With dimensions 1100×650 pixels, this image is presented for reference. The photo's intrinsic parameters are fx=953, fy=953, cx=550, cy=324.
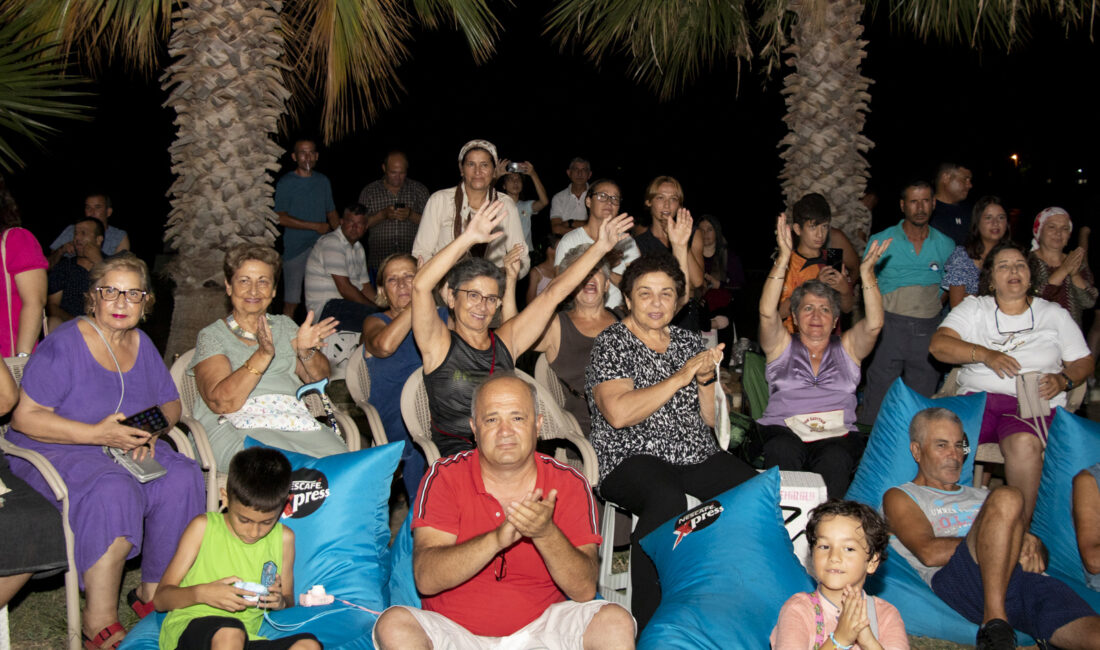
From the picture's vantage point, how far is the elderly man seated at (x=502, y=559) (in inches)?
108

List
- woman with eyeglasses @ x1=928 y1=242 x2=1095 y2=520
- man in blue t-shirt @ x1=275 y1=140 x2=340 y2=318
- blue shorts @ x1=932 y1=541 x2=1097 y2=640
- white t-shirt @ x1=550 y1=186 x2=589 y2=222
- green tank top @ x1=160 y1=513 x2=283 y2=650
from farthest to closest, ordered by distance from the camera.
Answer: white t-shirt @ x1=550 y1=186 x2=589 y2=222 → man in blue t-shirt @ x1=275 y1=140 x2=340 y2=318 → woman with eyeglasses @ x1=928 y1=242 x2=1095 y2=520 → blue shorts @ x1=932 y1=541 x2=1097 y2=640 → green tank top @ x1=160 y1=513 x2=283 y2=650

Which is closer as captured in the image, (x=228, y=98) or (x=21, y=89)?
(x=21, y=89)

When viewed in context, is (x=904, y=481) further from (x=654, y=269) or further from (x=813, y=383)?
(x=654, y=269)

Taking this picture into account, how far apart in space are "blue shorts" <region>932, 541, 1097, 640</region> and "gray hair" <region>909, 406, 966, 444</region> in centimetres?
49

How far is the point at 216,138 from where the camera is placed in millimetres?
5883

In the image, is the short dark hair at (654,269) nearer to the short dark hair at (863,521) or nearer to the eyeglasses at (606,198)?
the eyeglasses at (606,198)

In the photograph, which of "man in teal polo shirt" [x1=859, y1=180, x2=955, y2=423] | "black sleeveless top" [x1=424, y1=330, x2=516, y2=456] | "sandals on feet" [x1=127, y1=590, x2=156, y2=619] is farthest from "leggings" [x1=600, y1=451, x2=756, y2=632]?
"man in teal polo shirt" [x1=859, y1=180, x2=955, y2=423]

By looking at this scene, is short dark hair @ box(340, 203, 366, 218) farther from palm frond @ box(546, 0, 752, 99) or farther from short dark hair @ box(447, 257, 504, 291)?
short dark hair @ box(447, 257, 504, 291)

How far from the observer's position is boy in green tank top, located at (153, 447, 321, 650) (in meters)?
2.81

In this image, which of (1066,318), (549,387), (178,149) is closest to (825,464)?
(549,387)

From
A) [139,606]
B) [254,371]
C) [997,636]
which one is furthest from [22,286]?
[997,636]

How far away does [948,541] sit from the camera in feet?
12.2

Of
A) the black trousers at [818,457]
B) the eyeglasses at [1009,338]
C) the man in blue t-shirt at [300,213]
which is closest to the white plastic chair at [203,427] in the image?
the black trousers at [818,457]

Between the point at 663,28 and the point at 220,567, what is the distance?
5927 millimetres
